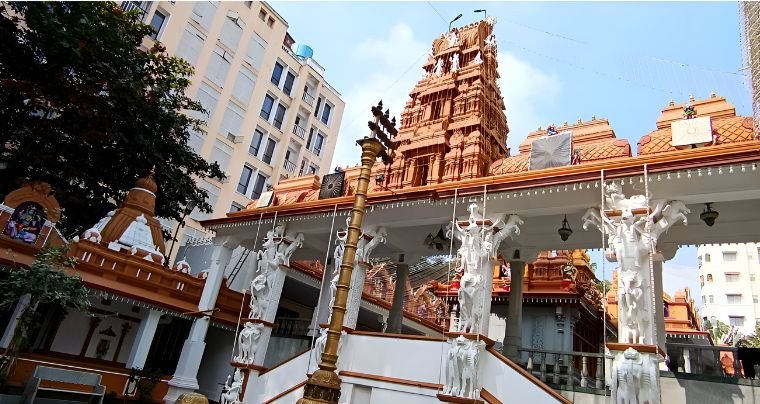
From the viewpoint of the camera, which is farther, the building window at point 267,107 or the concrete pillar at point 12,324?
the building window at point 267,107

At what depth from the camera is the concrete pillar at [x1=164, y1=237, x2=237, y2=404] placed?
14.3m

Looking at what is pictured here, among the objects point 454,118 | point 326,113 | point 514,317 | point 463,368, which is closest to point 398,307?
point 514,317

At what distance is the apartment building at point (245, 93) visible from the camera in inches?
987

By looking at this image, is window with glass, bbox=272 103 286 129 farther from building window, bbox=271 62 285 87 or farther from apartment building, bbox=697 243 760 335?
apartment building, bbox=697 243 760 335

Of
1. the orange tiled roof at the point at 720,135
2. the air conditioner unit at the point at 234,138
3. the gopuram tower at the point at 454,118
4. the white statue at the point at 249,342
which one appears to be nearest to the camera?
the orange tiled roof at the point at 720,135

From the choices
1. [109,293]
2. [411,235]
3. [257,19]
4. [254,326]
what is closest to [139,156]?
[109,293]

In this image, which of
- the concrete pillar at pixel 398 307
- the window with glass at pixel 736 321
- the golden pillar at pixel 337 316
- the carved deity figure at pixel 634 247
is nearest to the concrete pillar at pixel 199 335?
the concrete pillar at pixel 398 307

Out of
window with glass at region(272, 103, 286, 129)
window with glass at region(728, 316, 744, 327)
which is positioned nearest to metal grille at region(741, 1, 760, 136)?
window with glass at region(272, 103, 286, 129)

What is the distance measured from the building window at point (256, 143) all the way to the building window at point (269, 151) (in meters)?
0.52

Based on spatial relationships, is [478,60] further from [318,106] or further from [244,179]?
[318,106]

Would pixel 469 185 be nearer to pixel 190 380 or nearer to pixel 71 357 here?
pixel 190 380

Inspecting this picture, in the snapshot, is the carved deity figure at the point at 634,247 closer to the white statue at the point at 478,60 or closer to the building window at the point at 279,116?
the white statue at the point at 478,60

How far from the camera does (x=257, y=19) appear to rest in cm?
2922

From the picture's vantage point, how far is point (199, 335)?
→ 1510 cm
